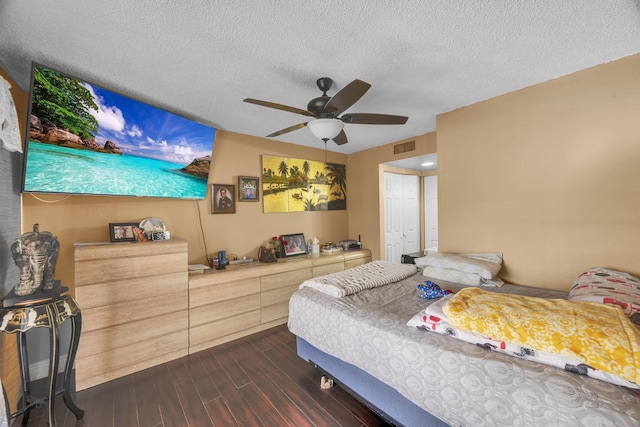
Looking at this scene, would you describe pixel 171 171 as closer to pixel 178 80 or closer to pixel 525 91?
pixel 178 80

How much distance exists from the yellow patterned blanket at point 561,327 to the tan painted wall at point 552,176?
3.54ft

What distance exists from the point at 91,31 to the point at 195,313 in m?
2.48

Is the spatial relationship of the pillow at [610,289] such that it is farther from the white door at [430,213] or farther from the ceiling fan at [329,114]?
the white door at [430,213]

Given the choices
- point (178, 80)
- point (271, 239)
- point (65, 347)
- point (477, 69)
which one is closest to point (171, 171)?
point (178, 80)

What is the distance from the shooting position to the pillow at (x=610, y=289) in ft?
4.67

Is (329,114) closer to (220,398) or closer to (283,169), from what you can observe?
(283,169)

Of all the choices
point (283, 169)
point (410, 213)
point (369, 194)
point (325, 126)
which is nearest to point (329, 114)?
point (325, 126)

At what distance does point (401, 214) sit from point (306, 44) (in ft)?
12.5

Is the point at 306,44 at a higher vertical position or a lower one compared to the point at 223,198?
higher

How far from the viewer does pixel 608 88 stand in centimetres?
199

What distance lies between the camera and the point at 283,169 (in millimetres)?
4008

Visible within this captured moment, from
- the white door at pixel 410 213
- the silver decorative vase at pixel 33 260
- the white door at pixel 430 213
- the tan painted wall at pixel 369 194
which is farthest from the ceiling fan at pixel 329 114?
the white door at pixel 430 213

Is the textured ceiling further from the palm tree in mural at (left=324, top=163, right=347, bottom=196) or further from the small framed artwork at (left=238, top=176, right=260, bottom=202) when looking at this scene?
the palm tree in mural at (left=324, top=163, right=347, bottom=196)

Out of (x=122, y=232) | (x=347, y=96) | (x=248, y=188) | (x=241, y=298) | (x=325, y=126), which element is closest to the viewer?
(x=347, y=96)
